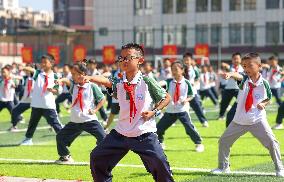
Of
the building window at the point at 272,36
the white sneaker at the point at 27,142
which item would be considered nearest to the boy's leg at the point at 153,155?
the white sneaker at the point at 27,142

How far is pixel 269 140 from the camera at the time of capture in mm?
10562

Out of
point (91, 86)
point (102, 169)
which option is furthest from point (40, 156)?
point (102, 169)

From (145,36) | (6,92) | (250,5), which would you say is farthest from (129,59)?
(145,36)

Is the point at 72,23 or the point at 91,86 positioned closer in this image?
the point at 91,86

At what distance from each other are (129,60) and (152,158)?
3.74 ft

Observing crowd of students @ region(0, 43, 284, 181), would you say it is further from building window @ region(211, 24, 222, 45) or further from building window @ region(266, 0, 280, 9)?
building window @ region(266, 0, 280, 9)

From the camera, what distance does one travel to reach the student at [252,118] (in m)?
10.6

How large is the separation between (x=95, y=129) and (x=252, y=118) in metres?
2.92

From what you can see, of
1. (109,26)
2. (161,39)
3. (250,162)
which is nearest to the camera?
(250,162)

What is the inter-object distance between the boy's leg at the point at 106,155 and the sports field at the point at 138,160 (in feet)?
7.22

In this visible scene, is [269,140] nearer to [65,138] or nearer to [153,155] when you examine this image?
[153,155]

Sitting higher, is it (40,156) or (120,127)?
(120,127)

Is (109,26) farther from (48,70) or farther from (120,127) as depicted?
(120,127)

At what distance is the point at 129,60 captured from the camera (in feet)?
26.3
